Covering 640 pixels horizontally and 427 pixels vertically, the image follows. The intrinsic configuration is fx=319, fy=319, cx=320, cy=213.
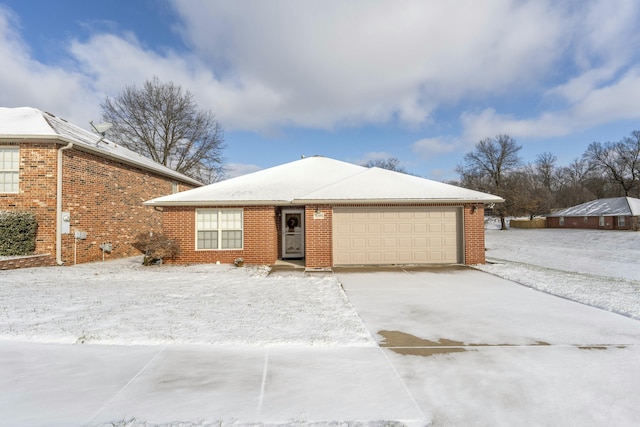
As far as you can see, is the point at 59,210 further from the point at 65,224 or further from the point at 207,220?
the point at 207,220

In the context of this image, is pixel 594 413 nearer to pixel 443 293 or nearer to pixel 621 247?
pixel 443 293

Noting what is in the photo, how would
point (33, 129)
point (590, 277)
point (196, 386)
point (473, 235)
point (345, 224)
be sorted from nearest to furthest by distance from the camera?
point (196, 386), point (590, 277), point (33, 129), point (473, 235), point (345, 224)

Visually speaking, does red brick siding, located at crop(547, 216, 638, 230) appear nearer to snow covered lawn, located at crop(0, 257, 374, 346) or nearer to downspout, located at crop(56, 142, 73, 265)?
snow covered lawn, located at crop(0, 257, 374, 346)

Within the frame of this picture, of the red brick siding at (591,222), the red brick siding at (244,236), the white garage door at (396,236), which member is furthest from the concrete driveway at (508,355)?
the red brick siding at (591,222)

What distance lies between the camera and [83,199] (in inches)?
459

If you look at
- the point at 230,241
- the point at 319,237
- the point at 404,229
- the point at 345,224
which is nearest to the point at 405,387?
the point at 319,237

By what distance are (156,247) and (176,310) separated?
616cm

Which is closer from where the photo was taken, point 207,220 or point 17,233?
point 17,233

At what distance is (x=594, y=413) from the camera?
2758mm

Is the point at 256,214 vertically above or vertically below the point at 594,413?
above

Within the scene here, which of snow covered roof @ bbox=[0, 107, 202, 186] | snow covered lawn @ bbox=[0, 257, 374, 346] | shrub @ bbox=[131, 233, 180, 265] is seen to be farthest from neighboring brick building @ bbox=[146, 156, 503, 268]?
snow covered roof @ bbox=[0, 107, 202, 186]

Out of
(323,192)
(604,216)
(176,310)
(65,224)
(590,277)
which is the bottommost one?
(590,277)

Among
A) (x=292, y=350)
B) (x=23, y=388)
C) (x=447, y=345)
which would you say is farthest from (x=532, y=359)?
(x=23, y=388)

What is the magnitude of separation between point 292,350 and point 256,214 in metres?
8.03
